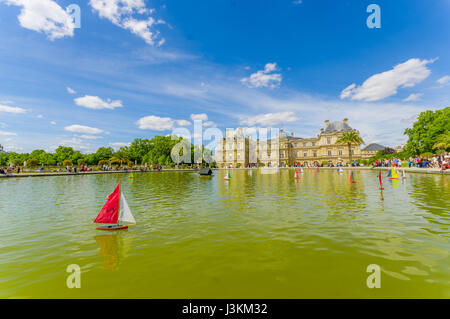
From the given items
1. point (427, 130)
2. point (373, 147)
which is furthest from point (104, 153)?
point (373, 147)

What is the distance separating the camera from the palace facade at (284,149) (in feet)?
258

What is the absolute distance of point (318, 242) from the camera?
593 cm

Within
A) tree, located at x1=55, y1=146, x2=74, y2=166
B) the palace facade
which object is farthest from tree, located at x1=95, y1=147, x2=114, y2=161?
the palace facade

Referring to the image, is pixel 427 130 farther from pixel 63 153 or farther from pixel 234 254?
pixel 63 153

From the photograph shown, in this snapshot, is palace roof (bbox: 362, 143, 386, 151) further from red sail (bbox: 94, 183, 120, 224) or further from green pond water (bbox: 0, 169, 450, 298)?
red sail (bbox: 94, 183, 120, 224)

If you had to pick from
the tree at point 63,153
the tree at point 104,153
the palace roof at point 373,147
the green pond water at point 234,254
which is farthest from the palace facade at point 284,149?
the green pond water at point 234,254

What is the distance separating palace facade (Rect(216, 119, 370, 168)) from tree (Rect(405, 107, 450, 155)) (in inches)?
995

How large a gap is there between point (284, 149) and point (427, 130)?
4695 cm

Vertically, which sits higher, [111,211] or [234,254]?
[111,211]

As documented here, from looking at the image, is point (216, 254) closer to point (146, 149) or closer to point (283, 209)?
point (283, 209)

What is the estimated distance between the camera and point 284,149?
89188 millimetres

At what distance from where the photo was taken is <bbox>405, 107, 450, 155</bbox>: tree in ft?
139

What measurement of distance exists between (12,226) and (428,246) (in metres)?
13.2
